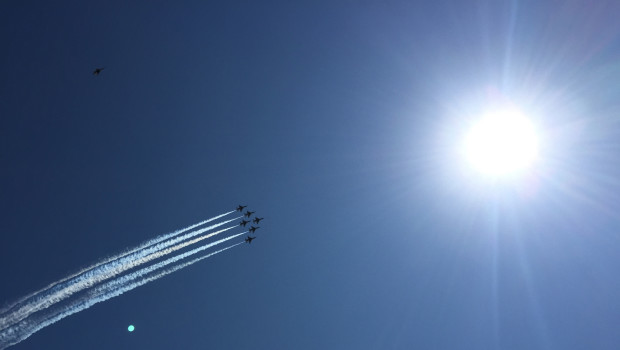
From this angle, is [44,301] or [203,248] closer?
[44,301]

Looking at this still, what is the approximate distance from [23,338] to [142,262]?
74.3 feet

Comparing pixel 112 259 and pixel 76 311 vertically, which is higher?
pixel 112 259

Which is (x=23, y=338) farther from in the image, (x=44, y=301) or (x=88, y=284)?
(x=88, y=284)

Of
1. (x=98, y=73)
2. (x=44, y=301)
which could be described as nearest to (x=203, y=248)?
(x=44, y=301)

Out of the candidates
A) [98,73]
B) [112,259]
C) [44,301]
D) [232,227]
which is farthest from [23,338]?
[98,73]

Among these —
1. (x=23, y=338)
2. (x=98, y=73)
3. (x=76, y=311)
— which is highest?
(x=98, y=73)

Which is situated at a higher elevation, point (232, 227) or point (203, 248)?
point (232, 227)

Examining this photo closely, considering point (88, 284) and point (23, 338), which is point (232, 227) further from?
point (23, 338)

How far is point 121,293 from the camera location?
284 ft

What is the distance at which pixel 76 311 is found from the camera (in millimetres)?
82625

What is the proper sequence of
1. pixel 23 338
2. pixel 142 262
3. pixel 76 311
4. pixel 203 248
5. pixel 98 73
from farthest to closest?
pixel 98 73 < pixel 203 248 < pixel 142 262 < pixel 76 311 < pixel 23 338

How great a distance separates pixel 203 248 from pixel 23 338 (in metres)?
34.5

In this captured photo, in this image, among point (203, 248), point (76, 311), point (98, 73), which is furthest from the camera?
point (98, 73)

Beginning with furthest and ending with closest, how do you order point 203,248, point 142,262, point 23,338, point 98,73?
point 98,73 < point 203,248 < point 142,262 < point 23,338
